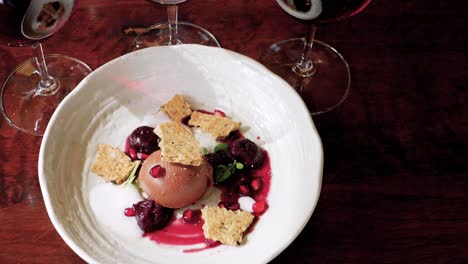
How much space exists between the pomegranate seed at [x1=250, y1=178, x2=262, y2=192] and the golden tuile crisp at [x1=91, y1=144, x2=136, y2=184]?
258 millimetres

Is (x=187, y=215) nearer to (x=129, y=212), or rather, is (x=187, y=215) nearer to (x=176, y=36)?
(x=129, y=212)

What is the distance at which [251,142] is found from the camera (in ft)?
4.41

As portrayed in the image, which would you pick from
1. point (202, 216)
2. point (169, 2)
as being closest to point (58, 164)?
point (202, 216)

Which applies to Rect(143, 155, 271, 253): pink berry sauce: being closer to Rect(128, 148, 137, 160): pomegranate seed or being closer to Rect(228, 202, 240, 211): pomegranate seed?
Rect(228, 202, 240, 211): pomegranate seed

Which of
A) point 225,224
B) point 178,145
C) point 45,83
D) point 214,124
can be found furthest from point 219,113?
point 45,83

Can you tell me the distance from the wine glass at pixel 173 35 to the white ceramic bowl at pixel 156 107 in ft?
0.58

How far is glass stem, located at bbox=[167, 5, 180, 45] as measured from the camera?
154cm

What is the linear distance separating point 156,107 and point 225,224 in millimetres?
350

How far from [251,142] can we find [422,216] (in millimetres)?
407

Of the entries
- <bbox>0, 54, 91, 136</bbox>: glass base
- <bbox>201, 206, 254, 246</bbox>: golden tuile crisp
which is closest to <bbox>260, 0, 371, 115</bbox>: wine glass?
<bbox>201, 206, 254, 246</bbox>: golden tuile crisp

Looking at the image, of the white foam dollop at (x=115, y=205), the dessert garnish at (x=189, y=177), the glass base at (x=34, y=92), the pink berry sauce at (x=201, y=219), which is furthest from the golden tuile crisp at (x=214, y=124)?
the glass base at (x=34, y=92)

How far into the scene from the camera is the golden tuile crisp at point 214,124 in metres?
1.36

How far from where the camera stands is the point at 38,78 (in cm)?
150

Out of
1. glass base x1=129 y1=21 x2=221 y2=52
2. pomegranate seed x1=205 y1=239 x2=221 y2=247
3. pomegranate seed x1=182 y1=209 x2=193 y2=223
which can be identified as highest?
glass base x1=129 y1=21 x2=221 y2=52
